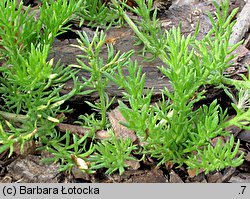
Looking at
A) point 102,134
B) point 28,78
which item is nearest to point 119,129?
point 102,134

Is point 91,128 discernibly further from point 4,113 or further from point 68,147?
point 4,113

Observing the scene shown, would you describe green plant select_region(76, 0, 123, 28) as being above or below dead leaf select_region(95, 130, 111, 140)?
above

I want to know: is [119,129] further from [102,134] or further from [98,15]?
[98,15]

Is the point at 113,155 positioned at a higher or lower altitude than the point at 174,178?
higher

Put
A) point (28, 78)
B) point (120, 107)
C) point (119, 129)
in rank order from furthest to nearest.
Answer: point (119, 129), point (28, 78), point (120, 107)

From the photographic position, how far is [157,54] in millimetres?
2723

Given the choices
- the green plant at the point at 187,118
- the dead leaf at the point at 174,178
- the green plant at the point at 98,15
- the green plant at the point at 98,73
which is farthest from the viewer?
the green plant at the point at 98,15

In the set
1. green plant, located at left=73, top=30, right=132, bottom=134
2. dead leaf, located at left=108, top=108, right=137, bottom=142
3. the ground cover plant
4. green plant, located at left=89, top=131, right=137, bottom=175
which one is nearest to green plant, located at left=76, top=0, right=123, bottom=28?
the ground cover plant

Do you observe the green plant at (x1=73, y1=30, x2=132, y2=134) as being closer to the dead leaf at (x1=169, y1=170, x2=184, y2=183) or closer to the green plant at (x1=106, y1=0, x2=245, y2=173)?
the green plant at (x1=106, y1=0, x2=245, y2=173)

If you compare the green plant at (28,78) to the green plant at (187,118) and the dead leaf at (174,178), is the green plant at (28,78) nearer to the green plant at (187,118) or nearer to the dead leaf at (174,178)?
the green plant at (187,118)

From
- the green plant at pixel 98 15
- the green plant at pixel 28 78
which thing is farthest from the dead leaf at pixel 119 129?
the green plant at pixel 98 15

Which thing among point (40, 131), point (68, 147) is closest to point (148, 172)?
point (68, 147)

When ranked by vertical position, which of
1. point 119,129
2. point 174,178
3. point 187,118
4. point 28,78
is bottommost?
point 174,178

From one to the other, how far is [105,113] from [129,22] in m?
0.66
